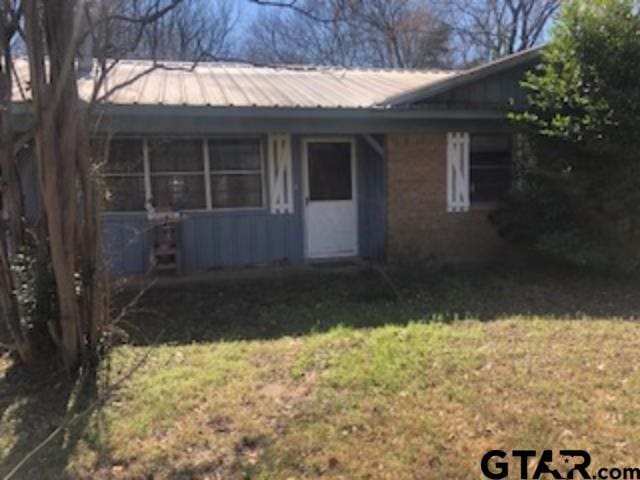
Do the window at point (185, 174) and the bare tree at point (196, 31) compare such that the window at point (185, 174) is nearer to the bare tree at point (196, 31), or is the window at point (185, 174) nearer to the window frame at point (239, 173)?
the window frame at point (239, 173)

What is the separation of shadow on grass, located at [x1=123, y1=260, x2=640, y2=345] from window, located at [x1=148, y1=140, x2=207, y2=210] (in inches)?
64.3

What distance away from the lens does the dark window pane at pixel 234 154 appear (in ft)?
31.7

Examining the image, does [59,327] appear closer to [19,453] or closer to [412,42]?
[19,453]

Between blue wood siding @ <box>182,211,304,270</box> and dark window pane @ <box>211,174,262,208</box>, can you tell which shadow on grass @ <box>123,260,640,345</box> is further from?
dark window pane @ <box>211,174,262,208</box>

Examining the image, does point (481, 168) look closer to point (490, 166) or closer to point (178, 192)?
point (490, 166)

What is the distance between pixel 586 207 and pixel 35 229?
7.20 metres

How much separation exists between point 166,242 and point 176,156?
1.40 m

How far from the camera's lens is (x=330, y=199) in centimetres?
1036

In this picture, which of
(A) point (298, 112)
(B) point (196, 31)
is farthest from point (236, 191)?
(B) point (196, 31)

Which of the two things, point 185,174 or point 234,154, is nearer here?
point 185,174

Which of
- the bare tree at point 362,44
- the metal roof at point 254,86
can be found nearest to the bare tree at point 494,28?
the bare tree at point 362,44

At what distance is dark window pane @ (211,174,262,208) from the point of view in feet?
31.9

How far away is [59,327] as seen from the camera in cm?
496

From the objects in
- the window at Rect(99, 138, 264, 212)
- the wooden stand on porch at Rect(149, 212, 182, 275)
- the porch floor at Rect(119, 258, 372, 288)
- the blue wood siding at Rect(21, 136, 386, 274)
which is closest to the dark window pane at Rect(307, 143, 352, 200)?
the blue wood siding at Rect(21, 136, 386, 274)
